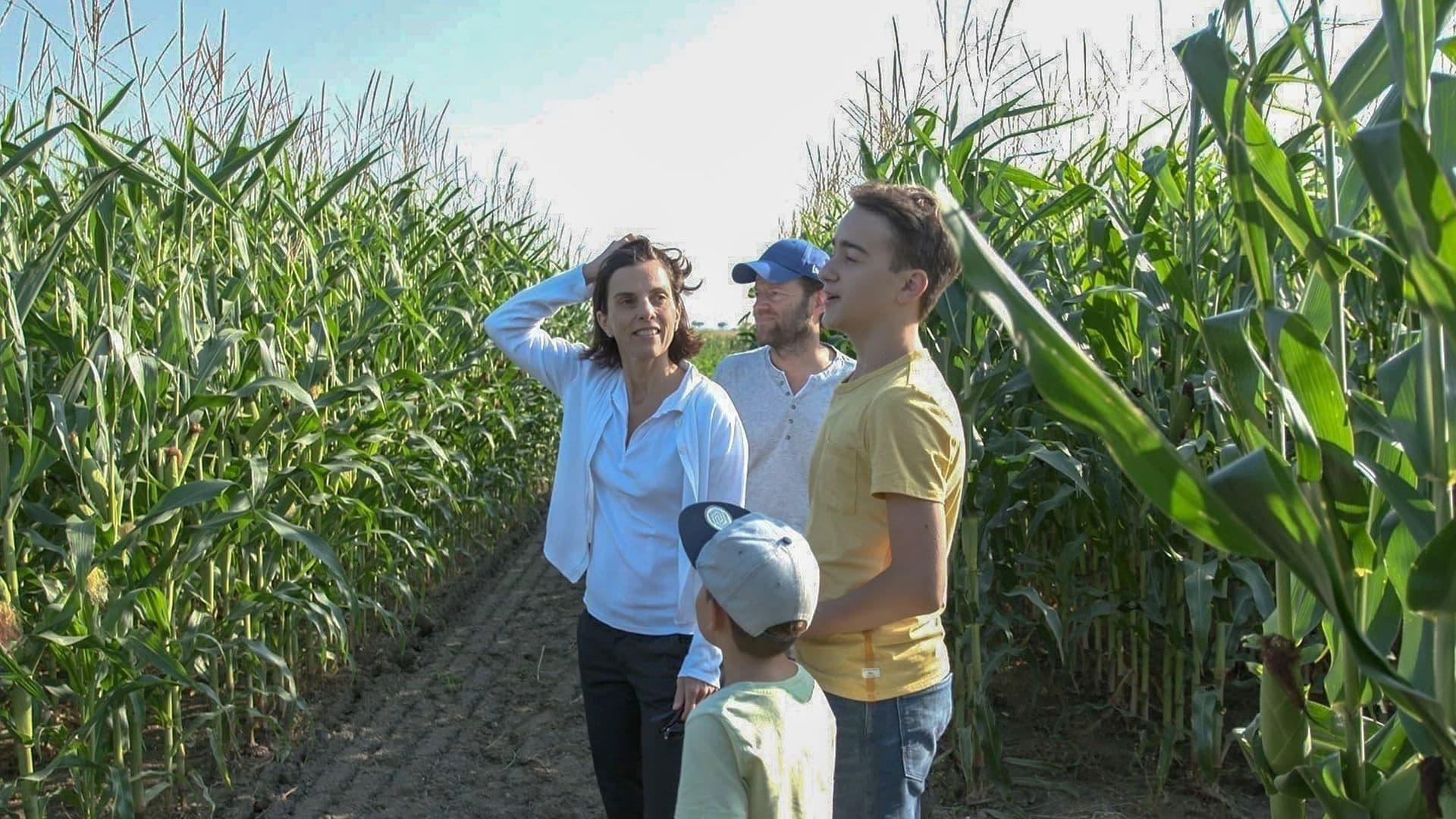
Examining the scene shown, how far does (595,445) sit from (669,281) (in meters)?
0.43

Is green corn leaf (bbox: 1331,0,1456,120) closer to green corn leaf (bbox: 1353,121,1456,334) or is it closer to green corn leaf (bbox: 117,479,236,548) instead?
green corn leaf (bbox: 1353,121,1456,334)

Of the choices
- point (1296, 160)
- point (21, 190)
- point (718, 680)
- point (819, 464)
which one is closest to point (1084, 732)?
point (1296, 160)

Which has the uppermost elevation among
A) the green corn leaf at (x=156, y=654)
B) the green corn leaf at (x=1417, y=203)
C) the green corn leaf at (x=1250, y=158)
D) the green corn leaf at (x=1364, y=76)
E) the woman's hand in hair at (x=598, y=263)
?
the woman's hand in hair at (x=598, y=263)

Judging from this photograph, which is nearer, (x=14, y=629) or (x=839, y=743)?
(x=839, y=743)

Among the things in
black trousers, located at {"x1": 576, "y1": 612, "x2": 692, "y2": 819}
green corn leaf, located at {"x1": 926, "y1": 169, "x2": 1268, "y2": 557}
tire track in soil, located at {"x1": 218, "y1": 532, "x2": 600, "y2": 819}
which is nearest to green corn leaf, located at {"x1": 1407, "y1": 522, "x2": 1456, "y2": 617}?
green corn leaf, located at {"x1": 926, "y1": 169, "x2": 1268, "y2": 557}

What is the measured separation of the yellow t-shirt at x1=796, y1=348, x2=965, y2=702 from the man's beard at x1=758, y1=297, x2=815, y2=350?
3.93ft

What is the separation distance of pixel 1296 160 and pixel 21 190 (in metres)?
4.32

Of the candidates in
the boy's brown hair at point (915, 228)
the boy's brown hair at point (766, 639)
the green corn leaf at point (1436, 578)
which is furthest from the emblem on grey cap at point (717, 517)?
the green corn leaf at point (1436, 578)

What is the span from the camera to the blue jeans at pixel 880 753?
2.08 metres

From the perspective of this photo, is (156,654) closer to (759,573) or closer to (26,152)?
(26,152)

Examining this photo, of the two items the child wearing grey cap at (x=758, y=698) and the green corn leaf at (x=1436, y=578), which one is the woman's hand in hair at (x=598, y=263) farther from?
the green corn leaf at (x=1436, y=578)

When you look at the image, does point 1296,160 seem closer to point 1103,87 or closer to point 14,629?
point 1103,87

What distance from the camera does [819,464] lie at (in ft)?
7.07

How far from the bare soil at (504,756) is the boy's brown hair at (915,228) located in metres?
2.29
